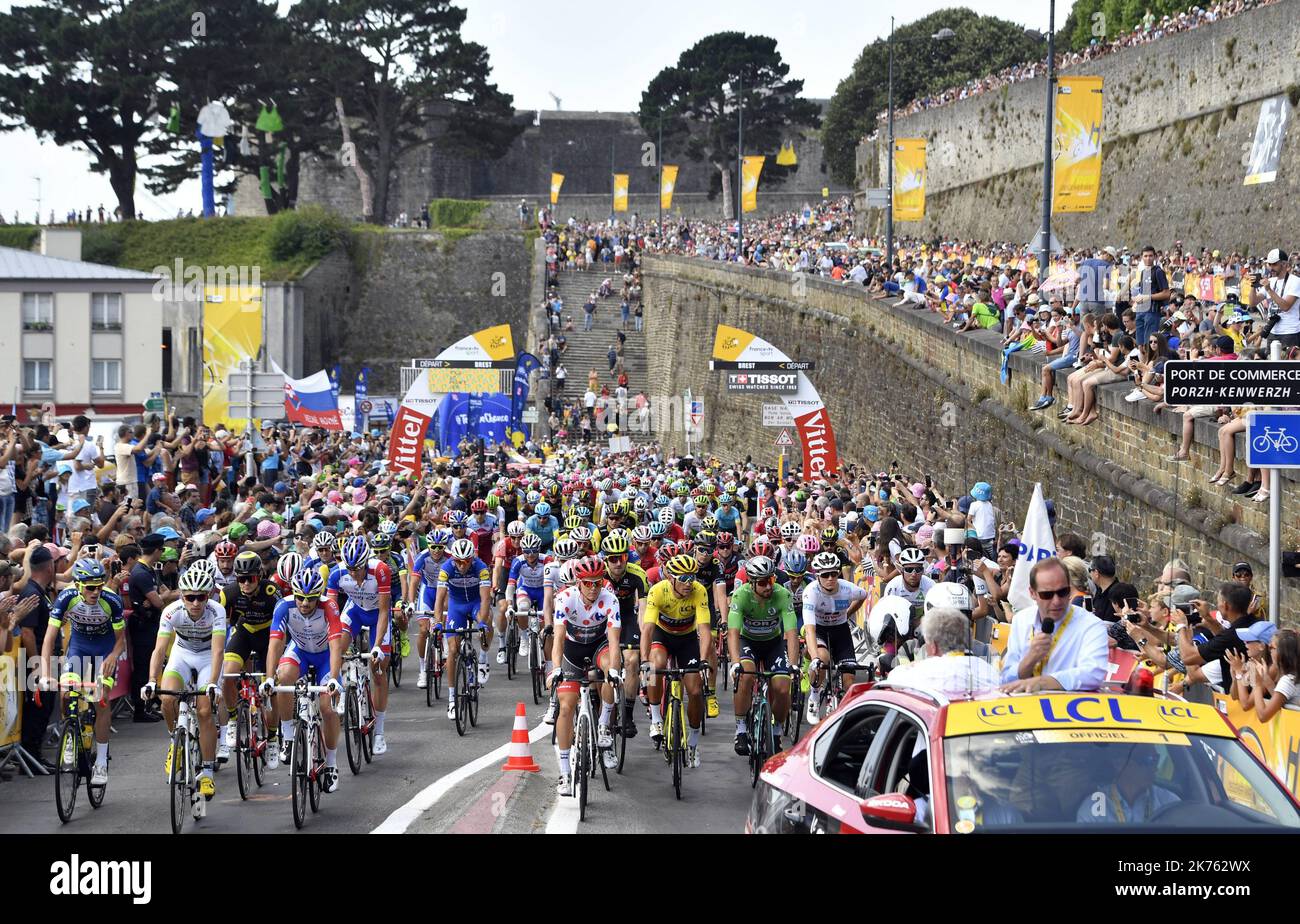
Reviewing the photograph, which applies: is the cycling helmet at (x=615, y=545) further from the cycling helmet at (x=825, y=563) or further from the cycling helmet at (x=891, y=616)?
the cycling helmet at (x=891, y=616)

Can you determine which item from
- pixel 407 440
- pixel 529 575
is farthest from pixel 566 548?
pixel 407 440

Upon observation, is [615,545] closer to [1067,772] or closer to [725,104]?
[1067,772]

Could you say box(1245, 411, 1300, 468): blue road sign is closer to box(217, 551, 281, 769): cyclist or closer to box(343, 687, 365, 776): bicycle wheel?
box(343, 687, 365, 776): bicycle wheel

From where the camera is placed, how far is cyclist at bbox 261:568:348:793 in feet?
40.9

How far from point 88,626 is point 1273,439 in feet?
28.3

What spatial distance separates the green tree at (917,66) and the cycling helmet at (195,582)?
79.1m

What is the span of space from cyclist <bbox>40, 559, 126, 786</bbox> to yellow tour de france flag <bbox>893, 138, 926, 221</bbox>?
2885 cm

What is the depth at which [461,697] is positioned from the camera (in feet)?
51.4

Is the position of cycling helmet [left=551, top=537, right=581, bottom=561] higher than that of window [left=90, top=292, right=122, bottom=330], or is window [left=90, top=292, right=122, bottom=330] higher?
window [left=90, top=292, right=122, bottom=330]

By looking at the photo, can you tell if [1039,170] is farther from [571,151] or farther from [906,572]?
[571,151]

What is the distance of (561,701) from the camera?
12.2 metres

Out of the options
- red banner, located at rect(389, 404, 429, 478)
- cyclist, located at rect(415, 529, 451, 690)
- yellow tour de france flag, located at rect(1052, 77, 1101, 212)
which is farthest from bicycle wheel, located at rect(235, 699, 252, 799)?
red banner, located at rect(389, 404, 429, 478)
